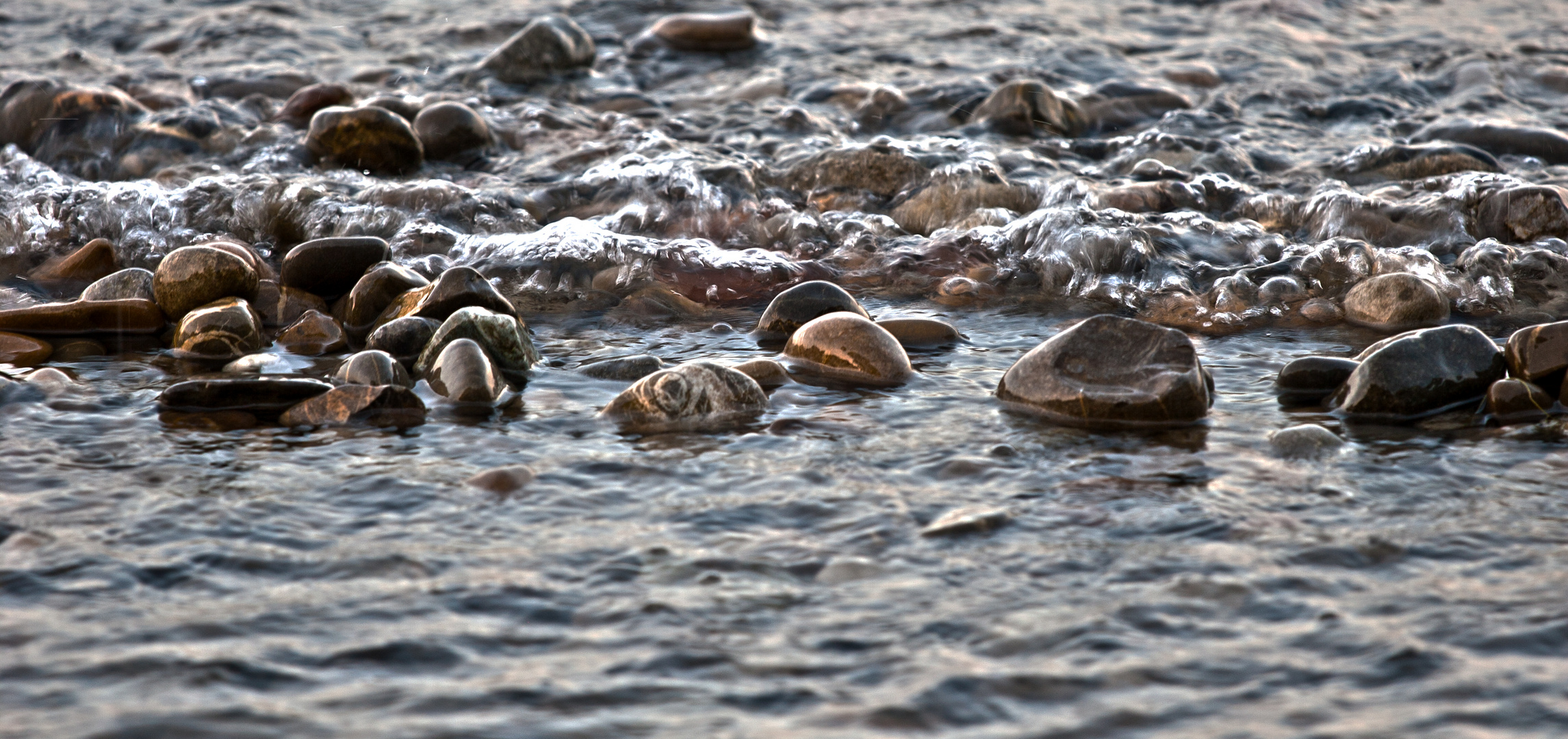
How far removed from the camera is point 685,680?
1873 mm

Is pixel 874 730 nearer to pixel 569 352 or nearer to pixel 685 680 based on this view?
pixel 685 680

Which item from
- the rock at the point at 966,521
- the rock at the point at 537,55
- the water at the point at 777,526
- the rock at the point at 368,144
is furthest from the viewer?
the rock at the point at 537,55

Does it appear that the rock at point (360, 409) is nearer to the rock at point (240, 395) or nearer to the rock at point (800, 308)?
the rock at point (240, 395)

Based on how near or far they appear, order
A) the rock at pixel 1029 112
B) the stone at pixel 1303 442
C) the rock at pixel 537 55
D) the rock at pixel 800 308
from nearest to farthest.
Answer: the stone at pixel 1303 442 → the rock at pixel 800 308 → the rock at pixel 1029 112 → the rock at pixel 537 55

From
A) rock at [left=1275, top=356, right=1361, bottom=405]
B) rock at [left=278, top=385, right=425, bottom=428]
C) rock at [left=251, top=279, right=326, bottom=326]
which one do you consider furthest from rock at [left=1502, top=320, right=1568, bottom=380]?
rock at [left=251, top=279, right=326, bottom=326]

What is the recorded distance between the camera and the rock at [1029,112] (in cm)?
561

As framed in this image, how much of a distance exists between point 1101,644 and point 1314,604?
0.40 meters

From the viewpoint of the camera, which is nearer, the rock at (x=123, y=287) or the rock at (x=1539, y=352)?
the rock at (x=1539, y=352)

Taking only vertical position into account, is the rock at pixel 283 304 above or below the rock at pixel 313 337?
above

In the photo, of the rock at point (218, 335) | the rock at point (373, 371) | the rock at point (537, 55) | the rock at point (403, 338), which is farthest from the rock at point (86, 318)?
the rock at point (537, 55)

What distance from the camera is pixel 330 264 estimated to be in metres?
3.84

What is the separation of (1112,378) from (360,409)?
1.75 metres

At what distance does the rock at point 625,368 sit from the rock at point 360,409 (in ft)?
1.57

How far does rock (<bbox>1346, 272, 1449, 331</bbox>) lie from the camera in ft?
12.1
